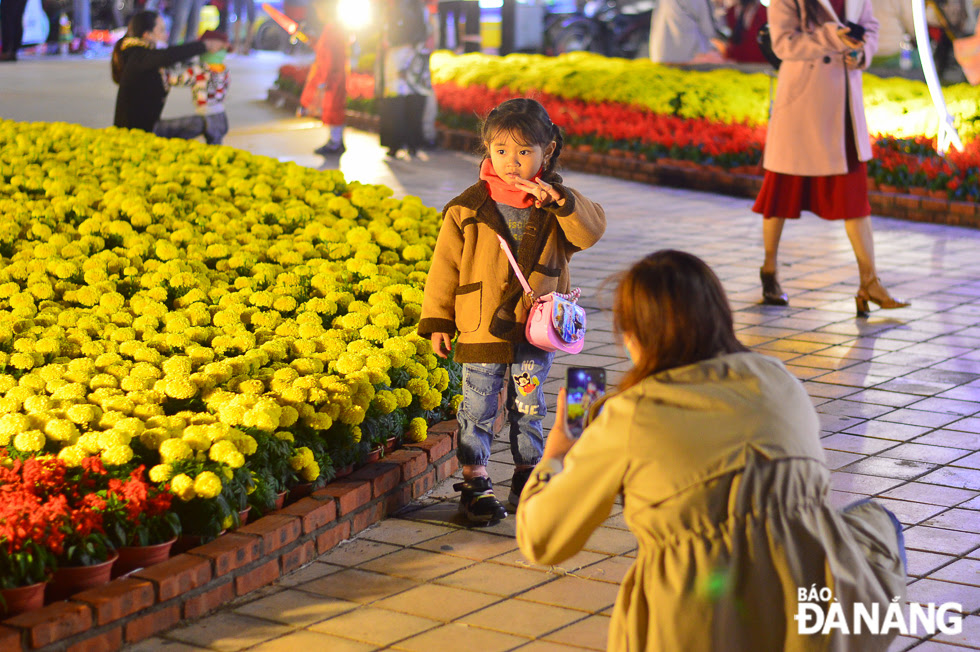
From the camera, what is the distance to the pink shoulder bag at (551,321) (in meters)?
3.76

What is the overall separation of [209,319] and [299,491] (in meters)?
1.31

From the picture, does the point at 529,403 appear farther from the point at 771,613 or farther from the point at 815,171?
the point at 815,171

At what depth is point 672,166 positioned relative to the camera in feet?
40.1

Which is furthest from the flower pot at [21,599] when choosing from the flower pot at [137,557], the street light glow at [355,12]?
the street light glow at [355,12]

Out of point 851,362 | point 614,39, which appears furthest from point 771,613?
point 614,39

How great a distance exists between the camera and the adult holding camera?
2.12m

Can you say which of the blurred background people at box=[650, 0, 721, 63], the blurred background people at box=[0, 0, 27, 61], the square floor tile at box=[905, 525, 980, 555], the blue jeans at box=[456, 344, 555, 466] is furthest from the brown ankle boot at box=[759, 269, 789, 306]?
the blurred background people at box=[0, 0, 27, 61]

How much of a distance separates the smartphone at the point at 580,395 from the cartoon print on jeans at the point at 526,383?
5.32ft

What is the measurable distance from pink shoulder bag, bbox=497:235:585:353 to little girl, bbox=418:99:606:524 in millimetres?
47

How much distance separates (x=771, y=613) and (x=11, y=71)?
20185 mm

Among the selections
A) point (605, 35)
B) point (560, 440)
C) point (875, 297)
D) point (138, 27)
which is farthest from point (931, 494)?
point (605, 35)

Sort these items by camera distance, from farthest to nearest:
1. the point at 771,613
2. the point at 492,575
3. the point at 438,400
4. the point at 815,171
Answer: the point at 815,171, the point at 438,400, the point at 492,575, the point at 771,613

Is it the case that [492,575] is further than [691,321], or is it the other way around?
[492,575]

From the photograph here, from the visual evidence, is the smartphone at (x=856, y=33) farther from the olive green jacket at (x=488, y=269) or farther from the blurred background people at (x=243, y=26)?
the blurred background people at (x=243, y=26)
